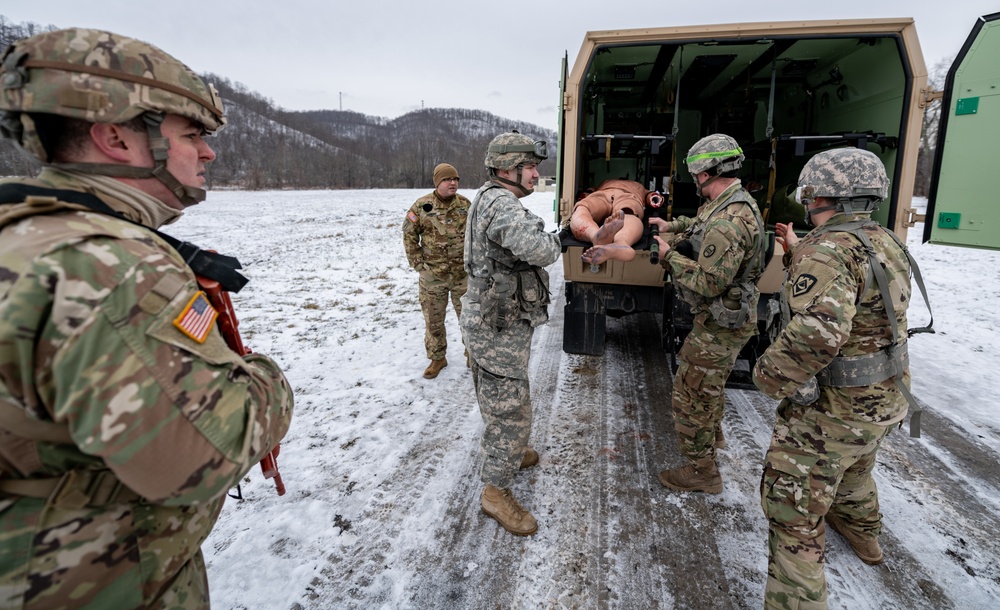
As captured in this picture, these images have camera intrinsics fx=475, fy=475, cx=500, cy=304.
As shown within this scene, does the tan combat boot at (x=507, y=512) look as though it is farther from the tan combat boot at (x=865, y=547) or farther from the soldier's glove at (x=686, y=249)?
the soldier's glove at (x=686, y=249)

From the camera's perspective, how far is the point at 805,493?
6.01ft

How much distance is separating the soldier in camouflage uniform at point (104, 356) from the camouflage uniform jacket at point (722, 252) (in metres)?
2.20

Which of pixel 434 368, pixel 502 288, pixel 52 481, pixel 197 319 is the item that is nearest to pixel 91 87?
pixel 197 319

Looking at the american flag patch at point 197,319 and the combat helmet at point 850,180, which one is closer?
the american flag patch at point 197,319

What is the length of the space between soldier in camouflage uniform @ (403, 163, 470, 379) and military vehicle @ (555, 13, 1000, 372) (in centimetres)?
102

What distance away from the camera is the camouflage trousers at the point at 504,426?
250 centimetres

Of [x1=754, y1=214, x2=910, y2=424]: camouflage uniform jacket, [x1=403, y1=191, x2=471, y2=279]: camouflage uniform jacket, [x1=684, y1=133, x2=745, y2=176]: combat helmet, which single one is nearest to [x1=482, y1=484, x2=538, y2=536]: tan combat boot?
[x1=754, y1=214, x2=910, y2=424]: camouflage uniform jacket

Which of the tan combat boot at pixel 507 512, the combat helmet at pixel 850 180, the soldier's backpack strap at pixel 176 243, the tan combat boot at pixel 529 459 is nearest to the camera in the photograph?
the soldier's backpack strap at pixel 176 243

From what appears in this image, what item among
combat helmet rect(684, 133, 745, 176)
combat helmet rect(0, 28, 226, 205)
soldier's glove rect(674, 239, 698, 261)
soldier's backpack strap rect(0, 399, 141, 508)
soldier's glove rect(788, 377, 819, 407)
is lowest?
A: soldier's glove rect(788, 377, 819, 407)

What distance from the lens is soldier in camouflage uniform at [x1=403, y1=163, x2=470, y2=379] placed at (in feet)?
14.5

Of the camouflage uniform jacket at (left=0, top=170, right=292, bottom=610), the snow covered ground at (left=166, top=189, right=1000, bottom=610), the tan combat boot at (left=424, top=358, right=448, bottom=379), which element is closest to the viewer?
the camouflage uniform jacket at (left=0, top=170, right=292, bottom=610)

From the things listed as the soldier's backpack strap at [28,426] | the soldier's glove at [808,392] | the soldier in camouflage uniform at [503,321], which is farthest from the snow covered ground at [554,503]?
the soldier's backpack strap at [28,426]

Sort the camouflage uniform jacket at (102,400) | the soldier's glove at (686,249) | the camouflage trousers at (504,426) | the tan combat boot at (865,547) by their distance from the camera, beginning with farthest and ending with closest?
the soldier's glove at (686,249) → the camouflage trousers at (504,426) → the tan combat boot at (865,547) → the camouflage uniform jacket at (102,400)

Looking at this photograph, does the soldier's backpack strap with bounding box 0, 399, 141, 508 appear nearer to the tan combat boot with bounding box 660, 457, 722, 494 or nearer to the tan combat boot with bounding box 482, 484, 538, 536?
the tan combat boot with bounding box 482, 484, 538, 536
